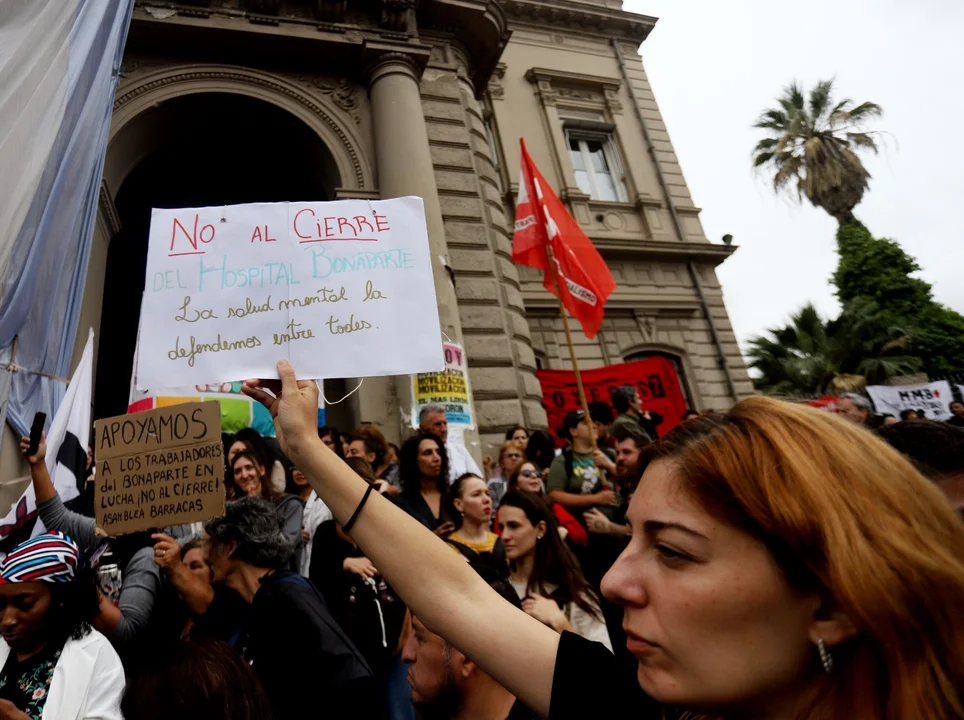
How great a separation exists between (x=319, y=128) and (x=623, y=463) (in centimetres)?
636

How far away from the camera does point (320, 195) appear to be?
9203 mm

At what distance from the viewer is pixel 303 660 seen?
2160 millimetres

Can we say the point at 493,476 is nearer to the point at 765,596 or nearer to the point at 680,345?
the point at 765,596

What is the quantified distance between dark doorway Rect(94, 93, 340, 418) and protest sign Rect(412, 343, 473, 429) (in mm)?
3354

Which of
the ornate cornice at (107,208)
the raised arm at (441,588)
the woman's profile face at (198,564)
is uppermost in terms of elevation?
the ornate cornice at (107,208)

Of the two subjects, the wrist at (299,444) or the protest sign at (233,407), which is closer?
the wrist at (299,444)

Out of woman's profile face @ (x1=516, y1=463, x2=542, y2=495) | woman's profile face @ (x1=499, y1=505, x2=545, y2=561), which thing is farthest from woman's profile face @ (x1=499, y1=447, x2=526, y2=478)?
woman's profile face @ (x1=499, y1=505, x2=545, y2=561)

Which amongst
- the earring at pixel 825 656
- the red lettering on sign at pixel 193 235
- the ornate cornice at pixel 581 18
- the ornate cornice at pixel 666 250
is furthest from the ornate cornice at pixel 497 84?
the earring at pixel 825 656

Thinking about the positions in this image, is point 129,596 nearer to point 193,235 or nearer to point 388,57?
point 193,235

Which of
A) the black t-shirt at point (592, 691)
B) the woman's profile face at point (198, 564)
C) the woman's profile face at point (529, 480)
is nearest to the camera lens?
the black t-shirt at point (592, 691)

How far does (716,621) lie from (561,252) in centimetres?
649

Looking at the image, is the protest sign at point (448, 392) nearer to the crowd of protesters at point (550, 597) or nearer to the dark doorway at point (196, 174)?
the crowd of protesters at point (550, 597)

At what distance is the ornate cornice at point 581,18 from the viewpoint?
584 inches

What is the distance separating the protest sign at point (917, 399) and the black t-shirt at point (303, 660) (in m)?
11.2
